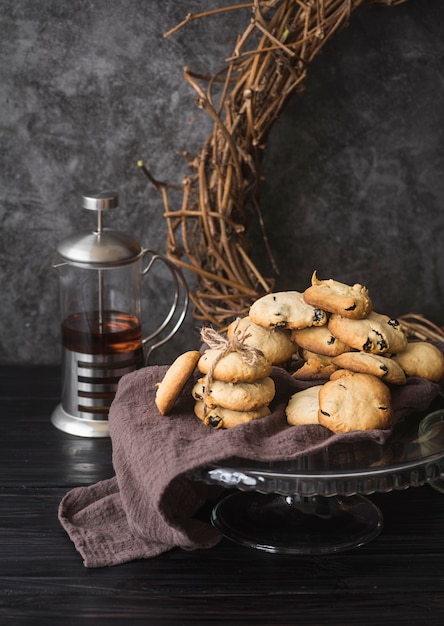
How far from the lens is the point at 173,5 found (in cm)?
146

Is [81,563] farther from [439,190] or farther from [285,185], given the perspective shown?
[439,190]

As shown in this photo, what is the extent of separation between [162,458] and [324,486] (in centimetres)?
18

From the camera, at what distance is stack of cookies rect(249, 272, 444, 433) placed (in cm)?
99

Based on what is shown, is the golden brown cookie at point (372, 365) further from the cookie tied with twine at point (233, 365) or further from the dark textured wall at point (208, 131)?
the dark textured wall at point (208, 131)

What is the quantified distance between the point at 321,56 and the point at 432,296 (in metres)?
0.46

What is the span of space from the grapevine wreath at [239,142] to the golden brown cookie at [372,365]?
35 cm

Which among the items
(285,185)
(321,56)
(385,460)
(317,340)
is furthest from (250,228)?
(385,460)

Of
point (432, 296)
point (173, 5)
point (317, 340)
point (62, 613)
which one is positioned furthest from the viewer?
point (432, 296)

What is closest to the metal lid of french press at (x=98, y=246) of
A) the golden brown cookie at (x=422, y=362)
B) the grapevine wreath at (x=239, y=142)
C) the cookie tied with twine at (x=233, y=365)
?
the grapevine wreath at (x=239, y=142)

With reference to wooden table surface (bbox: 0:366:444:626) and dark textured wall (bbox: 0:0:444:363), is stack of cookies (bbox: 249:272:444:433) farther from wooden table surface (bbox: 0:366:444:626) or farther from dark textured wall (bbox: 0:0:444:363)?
dark textured wall (bbox: 0:0:444:363)

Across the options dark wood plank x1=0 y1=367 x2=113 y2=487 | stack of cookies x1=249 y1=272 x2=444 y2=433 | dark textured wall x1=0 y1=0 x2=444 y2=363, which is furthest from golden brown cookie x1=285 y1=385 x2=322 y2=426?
dark textured wall x1=0 y1=0 x2=444 y2=363

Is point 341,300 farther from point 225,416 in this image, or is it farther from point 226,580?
point 226,580

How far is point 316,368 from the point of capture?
3.64 ft

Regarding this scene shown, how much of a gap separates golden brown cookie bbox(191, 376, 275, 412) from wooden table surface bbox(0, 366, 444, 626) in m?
0.16
